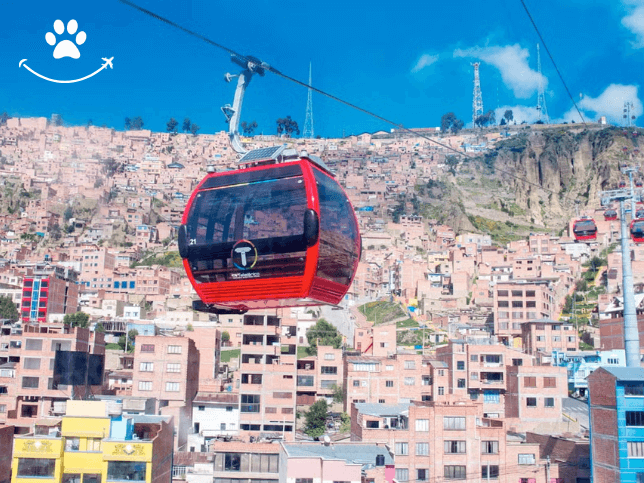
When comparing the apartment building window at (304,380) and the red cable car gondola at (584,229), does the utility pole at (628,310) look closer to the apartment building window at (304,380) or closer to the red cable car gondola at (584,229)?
the red cable car gondola at (584,229)

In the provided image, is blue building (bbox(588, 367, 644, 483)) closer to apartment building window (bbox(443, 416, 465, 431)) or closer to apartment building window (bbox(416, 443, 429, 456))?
apartment building window (bbox(443, 416, 465, 431))

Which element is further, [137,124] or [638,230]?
[137,124]

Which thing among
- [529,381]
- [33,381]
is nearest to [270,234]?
[529,381]

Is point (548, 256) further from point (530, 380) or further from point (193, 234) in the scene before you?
point (193, 234)

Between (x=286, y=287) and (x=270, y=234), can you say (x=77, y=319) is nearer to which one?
(x=286, y=287)

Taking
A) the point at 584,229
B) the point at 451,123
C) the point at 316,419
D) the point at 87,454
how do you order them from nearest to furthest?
1. the point at 87,454
2. the point at 584,229
3. the point at 316,419
4. the point at 451,123

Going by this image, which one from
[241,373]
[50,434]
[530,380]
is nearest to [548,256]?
[530,380]

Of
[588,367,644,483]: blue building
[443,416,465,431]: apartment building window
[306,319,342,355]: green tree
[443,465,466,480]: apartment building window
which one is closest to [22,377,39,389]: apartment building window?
[443,416,465,431]: apartment building window

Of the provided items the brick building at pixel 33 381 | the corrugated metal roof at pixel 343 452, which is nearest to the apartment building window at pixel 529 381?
the corrugated metal roof at pixel 343 452
